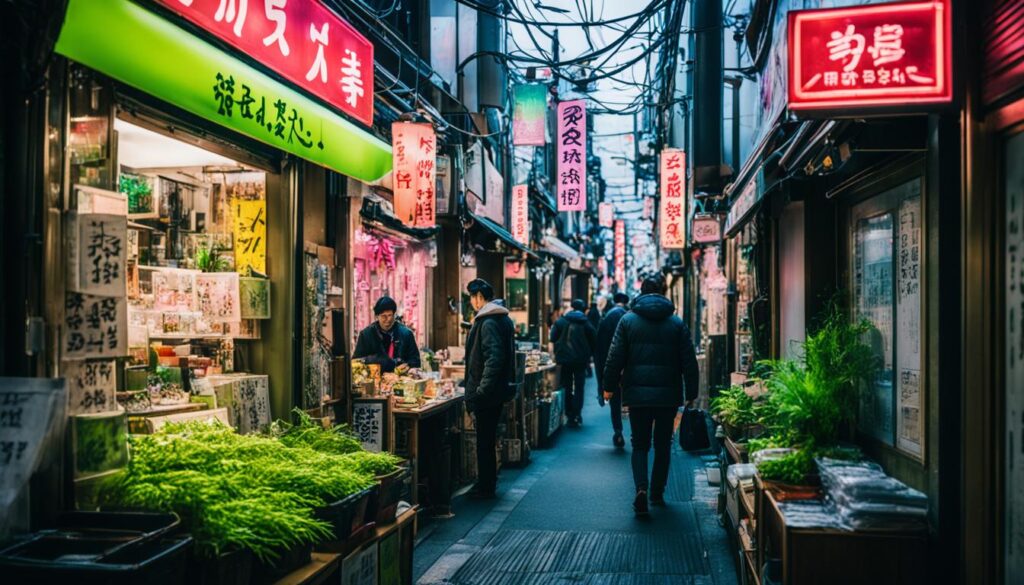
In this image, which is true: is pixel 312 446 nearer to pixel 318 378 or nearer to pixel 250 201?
pixel 318 378

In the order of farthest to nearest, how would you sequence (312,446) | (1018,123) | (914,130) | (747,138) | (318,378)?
(747,138) < (318,378) < (312,446) < (914,130) < (1018,123)

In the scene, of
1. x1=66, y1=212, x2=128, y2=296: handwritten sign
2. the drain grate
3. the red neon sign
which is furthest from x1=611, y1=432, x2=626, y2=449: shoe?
x1=66, y1=212, x2=128, y2=296: handwritten sign

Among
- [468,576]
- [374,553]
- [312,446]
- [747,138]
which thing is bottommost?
[468,576]

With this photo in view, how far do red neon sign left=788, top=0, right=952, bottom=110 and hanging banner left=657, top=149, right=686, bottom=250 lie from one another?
16.2 meters

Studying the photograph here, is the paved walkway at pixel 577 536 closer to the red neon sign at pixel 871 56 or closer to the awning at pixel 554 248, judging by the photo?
the red neon sign at pixel 871 56

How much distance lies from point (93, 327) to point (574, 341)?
13859 mm

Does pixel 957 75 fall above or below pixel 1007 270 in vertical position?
above

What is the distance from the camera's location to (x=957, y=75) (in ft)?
16.0

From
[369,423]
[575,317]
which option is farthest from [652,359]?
[575,317]

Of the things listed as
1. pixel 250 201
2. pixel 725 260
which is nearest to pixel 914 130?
pixel 250 201

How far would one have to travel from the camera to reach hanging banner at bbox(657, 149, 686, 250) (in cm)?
2148

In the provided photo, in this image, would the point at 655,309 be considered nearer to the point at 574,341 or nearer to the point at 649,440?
the point at 649,440

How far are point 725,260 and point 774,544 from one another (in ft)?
42.3

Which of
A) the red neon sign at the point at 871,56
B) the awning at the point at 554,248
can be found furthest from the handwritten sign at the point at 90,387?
the awning at the point at 554,248
